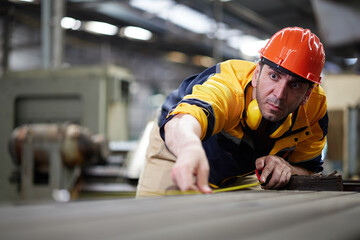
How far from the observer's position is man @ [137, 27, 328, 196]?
147 cm

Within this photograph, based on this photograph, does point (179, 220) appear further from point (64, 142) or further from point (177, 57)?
point (177, 57)

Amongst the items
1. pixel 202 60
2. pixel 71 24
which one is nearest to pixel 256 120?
pixel 71 24

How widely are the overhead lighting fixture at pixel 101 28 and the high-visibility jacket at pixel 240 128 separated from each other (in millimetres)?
7252

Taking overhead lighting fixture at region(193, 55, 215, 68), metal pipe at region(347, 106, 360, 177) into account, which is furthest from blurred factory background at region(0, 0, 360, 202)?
overhead lighting fixture at region(193, 55, 215, 68)

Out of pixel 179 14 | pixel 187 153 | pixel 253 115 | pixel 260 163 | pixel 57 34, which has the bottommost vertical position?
pixel 260 163

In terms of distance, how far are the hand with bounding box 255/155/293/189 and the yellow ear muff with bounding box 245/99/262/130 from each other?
17 centimetres

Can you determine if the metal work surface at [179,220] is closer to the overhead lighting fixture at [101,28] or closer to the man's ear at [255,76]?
the man's ear at [255,76]

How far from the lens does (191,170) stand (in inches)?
41.8

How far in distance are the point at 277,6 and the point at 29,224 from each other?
27.5 feet

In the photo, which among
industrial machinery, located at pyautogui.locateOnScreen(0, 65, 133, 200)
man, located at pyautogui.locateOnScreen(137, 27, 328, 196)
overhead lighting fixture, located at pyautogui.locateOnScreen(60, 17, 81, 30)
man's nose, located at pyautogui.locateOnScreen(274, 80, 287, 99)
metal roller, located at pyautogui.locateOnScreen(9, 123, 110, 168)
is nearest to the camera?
man, located at pyautogui.locateOnScreen(137, 27, 328, 196)

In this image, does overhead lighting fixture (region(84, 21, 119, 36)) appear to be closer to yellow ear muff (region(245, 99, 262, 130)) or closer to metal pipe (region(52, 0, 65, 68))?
metal pipe (region(52, 0, 65, 68))

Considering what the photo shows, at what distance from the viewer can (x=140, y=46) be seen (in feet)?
34.7

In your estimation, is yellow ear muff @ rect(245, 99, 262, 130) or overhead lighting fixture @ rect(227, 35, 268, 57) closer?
yellow ear muff @ rect(245, 99, 262, 130)

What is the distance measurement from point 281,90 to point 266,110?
107mm
